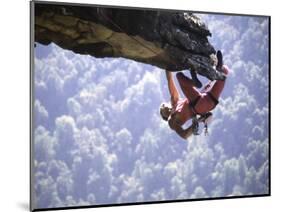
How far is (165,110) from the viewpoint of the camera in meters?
5.10

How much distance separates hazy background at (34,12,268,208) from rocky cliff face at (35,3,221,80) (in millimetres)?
88

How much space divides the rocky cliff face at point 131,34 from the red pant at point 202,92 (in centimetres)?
8

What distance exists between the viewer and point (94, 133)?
4.87m

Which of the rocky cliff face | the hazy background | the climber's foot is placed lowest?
the hazy background

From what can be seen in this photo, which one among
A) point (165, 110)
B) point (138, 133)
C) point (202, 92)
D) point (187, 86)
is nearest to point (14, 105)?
point (138, 133)

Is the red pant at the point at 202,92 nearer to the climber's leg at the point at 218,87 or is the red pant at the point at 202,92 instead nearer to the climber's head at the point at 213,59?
the climber's leg at the point at 218,87

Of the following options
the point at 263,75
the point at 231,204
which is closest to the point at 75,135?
the point at 231,204

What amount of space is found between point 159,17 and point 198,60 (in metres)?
0.53

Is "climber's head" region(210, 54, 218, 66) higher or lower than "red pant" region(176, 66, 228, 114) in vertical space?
higher

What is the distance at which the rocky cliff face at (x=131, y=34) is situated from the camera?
15.6ft

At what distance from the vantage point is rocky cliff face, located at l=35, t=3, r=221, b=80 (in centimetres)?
475

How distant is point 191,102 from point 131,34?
83 cm

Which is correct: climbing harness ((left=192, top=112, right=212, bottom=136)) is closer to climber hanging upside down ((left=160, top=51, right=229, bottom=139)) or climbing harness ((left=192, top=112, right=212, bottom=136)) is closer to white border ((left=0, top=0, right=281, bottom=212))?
climber hanging upside down ((left=160, top=51, right=229, bottom=139))

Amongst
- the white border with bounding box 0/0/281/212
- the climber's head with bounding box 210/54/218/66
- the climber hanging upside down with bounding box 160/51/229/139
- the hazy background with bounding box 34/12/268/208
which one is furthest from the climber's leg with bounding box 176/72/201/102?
the white border with bounding box 0/0/281/212
